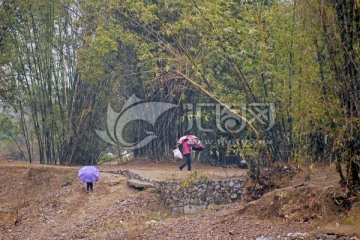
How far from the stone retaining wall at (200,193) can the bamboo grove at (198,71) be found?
0.85 metres

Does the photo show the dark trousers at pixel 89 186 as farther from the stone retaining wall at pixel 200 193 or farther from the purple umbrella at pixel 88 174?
the stone retaining wall at pixel 200 193

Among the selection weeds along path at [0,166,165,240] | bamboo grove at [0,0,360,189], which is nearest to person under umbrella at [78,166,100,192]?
weeds along path at [0,166,165,240]

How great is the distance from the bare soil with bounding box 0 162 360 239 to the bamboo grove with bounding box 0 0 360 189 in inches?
20.1

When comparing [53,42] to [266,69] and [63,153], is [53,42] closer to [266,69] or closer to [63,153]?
[63,153]

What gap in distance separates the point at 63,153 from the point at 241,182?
24.1 ft

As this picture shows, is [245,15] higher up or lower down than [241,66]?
higher up

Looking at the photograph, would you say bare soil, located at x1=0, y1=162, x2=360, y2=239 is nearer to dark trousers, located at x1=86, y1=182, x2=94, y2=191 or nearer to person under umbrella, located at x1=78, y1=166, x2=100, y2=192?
dark trousers, located at x1=86, y1=182, x2=94, y2=191

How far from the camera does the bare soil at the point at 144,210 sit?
8.36 metres

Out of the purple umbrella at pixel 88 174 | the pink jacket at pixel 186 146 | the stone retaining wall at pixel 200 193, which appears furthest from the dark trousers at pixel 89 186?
the pink jacket at pixel 186 146

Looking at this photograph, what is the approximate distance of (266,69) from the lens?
400 inches

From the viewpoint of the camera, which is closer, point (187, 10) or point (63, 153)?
point (187, 10)

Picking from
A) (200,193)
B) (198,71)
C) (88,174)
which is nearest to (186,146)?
(200,193)

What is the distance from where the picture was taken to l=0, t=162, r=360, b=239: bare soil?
27.4ft

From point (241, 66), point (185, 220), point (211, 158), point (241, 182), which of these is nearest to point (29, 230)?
point (185, 220)
